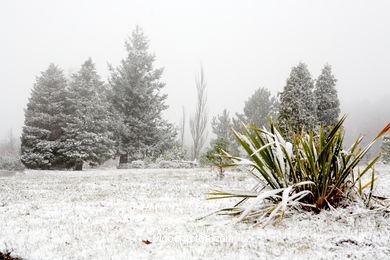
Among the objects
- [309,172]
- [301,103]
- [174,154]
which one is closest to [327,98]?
[301,103]

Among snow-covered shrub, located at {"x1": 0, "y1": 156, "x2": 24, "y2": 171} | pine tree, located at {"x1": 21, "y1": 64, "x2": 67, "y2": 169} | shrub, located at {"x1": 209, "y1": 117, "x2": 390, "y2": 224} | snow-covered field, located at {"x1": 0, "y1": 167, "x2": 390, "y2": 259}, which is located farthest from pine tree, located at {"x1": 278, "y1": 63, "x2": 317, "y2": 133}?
snow-covered shrub, located at {"x1": 0, "y1": 156, "x2": 24, "y2": 171}

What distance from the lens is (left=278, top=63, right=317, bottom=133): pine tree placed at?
20859mm

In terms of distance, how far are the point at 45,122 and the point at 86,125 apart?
9.32ft

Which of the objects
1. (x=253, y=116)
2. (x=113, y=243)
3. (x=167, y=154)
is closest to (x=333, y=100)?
(x=253, y=116)

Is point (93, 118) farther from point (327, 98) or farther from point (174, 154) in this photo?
point (327, 98)

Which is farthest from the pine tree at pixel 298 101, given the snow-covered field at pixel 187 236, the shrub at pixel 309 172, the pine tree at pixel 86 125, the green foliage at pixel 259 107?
the snow-covered field at pixel 187 236

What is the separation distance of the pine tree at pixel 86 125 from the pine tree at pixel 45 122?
0.71 meters

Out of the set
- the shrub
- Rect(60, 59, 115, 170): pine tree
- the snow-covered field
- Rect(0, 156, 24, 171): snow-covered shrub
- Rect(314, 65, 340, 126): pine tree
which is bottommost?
Rect(0, 156, 24, 171): snow-covered shrub

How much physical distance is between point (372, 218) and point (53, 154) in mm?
20922

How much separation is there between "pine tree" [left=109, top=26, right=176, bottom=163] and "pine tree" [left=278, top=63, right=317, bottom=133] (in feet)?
32.8

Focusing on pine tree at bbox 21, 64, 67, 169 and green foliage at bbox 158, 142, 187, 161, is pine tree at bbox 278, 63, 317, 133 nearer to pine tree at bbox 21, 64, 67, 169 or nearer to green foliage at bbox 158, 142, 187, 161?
green foliage at bbox 158, 142, 187, 161

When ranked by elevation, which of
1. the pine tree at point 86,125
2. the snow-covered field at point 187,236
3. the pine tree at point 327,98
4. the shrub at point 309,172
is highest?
the pine tree at point 327,98

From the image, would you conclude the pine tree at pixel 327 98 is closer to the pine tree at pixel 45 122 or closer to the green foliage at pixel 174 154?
the green foliage at pixel 174 154

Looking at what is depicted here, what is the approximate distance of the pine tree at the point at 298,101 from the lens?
20859 millimetres
